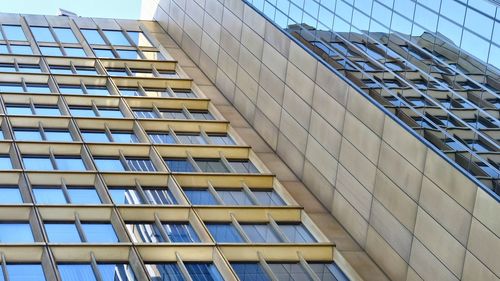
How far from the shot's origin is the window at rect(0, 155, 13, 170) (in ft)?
116

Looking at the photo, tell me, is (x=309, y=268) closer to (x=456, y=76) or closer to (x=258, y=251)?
(x=258, y=251)

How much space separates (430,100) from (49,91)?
1878 cm

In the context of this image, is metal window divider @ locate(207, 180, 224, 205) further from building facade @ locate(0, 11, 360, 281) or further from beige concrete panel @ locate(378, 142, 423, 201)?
beige concrete panel @ locate(378, 142, 423, 201)

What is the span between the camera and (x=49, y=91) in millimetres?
43781

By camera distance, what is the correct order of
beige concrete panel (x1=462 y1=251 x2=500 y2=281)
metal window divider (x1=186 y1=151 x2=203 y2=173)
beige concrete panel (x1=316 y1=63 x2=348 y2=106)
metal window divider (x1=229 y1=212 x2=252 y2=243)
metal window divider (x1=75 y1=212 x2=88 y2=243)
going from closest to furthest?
beige concrete panel (x1=462 y1=251 x2=500 y2=281) < metal window divider (x1=75 y1=212 x2=88 y2=243) < metal window divider (x1=229 y1=212 x2=252 y2=243) < beige concrete panel (x1=316 y1=63 x2=348 y2=106) < metal window divider (x1=186 y1=151 x2=203 y2=173)

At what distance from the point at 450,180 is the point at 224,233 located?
8010 millimetres

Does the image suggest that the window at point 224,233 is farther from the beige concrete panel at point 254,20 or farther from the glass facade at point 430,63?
the beige concrete panel at point 254,20

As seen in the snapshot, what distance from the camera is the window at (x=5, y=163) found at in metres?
35.5

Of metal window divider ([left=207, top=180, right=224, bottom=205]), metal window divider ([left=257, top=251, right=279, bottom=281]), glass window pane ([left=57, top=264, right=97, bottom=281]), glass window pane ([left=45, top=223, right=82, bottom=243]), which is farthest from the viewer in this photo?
metal window divider ([left=207, top=180, right=224, bottom=205])

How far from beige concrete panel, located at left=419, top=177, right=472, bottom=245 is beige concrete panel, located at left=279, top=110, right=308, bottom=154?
8540mm

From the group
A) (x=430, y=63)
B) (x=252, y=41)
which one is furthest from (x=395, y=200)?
(x=252, y=41)

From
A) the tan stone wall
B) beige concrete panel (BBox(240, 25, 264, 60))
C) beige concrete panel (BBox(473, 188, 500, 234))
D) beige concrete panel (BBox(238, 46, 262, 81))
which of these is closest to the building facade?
the tan stone wall

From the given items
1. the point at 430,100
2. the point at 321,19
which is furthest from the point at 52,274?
the point at 321,19

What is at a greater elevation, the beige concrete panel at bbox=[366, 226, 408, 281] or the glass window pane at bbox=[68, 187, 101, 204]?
the glass window pane at bbox=[68, 187, 101, 204]
